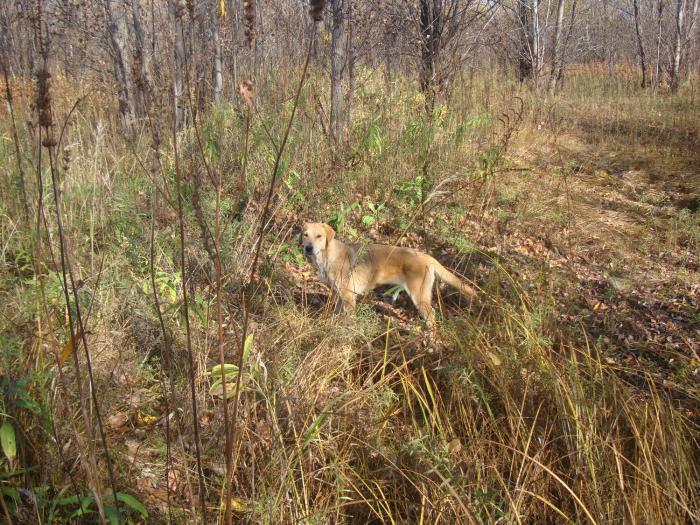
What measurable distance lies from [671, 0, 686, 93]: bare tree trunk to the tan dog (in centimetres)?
1003

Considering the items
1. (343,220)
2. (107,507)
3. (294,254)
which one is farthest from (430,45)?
(107,507)

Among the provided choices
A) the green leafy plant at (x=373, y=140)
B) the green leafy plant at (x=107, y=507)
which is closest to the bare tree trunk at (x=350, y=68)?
the green leafy plant at (x=373, y=140)

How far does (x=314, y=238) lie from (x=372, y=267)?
537 millimetres

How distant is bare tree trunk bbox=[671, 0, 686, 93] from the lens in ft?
35.2

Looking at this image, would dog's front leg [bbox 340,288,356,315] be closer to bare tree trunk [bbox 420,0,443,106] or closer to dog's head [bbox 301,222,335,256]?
dog's head [bbox 301,222,335,256]

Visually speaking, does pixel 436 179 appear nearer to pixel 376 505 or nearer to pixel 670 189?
pixel 670 189

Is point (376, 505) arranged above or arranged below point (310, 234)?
below

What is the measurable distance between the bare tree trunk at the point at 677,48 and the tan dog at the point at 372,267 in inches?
395

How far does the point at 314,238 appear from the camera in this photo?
13.1 feet

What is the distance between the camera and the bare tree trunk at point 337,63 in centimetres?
506

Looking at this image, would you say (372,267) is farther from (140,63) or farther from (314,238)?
(140,63)

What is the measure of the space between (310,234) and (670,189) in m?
4.89

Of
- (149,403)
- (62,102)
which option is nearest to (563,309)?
(149,403)

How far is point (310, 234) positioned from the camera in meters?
3.97
